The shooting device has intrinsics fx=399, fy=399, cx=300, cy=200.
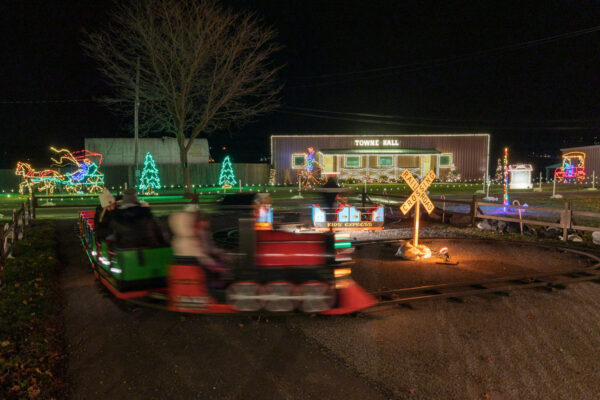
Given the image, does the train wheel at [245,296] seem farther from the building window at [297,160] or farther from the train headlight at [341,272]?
the building window at [297,160]

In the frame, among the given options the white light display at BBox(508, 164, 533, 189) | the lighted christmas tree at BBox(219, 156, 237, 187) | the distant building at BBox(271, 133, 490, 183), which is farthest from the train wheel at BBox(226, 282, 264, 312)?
the distant building at BBox(271, 133, 490, 183)

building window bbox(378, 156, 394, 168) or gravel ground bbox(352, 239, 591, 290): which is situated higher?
building window bbox(378, 156, 394, 168)

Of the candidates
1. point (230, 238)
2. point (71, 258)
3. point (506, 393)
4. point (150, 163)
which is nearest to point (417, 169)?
point (150, 163)

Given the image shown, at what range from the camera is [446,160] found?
4181 centimetres

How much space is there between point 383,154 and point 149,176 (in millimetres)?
22320

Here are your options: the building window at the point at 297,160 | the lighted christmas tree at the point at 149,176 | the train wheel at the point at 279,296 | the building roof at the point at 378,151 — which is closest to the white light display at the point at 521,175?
the building roof at the point at 378,151

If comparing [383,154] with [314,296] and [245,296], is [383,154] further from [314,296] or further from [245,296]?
[245,296]

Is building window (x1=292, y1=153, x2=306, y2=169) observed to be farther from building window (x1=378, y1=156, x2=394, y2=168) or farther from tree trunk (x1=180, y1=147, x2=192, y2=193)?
tree trunk (x1=180, y1=147, x2=192, y2=193)

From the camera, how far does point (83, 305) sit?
21.4ft

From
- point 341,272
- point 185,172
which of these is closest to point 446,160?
point 185,172

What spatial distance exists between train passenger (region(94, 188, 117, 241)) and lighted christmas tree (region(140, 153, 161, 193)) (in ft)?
76.6

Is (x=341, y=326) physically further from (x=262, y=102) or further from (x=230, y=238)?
(x=262, y=102)

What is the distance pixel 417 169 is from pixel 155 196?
1025 inches

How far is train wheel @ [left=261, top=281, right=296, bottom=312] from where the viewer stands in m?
5.44
